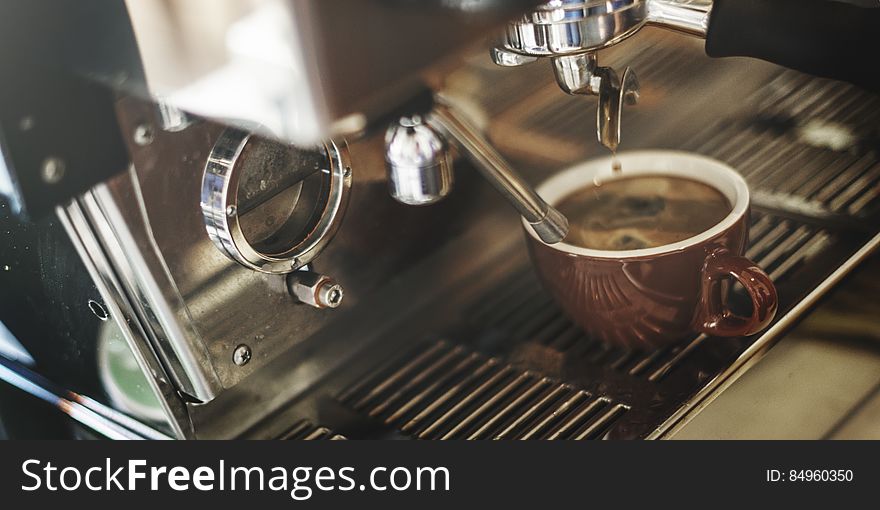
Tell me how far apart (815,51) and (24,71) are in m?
0.32

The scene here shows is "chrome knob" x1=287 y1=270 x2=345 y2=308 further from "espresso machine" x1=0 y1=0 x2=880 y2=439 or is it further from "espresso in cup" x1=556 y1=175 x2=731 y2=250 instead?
"espresso in cup" x1=556 y1=175 x2=731 y2=250

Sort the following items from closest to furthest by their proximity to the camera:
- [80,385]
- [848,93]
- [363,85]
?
[363,85], [80,385], [848,93]

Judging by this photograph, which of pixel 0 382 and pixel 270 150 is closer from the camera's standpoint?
pixel 270 150

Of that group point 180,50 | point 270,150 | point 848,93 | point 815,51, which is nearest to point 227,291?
point 270,150

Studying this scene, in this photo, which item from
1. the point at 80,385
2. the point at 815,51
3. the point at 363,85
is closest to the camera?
the point at 363,85

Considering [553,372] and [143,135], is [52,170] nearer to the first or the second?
[143,135]

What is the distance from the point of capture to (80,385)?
564 mm

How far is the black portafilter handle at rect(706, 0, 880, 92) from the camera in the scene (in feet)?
1.50

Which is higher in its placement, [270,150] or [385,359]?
[270,150]

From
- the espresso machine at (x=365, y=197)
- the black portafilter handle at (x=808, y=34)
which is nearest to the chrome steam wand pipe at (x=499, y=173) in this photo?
the espresso machine at (x=365, y=197)

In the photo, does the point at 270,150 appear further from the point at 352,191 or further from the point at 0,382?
the point at 0,382

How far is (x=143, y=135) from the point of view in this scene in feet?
1.42

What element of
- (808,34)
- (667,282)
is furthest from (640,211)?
(808,34)

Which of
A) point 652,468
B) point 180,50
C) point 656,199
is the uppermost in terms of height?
point 180,50
